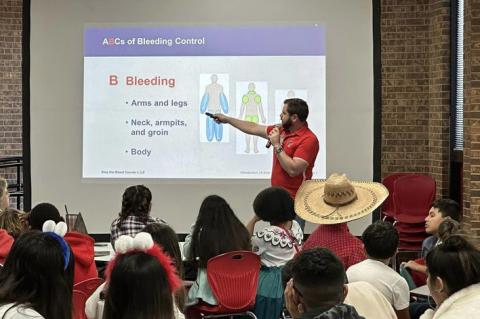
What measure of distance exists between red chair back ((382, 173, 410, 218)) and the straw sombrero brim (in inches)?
115

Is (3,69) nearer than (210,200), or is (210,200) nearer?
(210,200)

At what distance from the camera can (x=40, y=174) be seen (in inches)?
302

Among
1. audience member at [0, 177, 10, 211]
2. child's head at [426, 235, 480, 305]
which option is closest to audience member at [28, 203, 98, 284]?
audience member at [0, 177, 10, 211]

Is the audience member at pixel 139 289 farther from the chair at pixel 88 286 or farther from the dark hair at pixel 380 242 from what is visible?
the dark hair at pixel 380 242

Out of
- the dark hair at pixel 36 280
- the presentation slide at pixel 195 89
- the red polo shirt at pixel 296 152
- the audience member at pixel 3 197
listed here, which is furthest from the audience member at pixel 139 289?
the presentation slide at pixel 195 89

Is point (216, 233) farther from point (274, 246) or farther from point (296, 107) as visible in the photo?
point (296, 107)

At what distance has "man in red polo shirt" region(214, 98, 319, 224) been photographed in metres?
5.93

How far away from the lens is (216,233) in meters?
4.59

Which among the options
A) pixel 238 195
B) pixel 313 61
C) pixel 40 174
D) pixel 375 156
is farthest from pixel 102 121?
pixel 375 156

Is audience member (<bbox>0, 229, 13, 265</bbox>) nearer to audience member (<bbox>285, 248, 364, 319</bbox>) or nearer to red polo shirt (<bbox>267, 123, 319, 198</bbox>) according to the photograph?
audience member (<bbox>285, 248, 364, 319</bbox>)

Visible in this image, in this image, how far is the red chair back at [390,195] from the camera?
7.81 m

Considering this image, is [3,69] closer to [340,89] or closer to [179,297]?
[340,89]

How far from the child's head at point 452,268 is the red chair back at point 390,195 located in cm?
511

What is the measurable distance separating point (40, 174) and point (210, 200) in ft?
11.6
